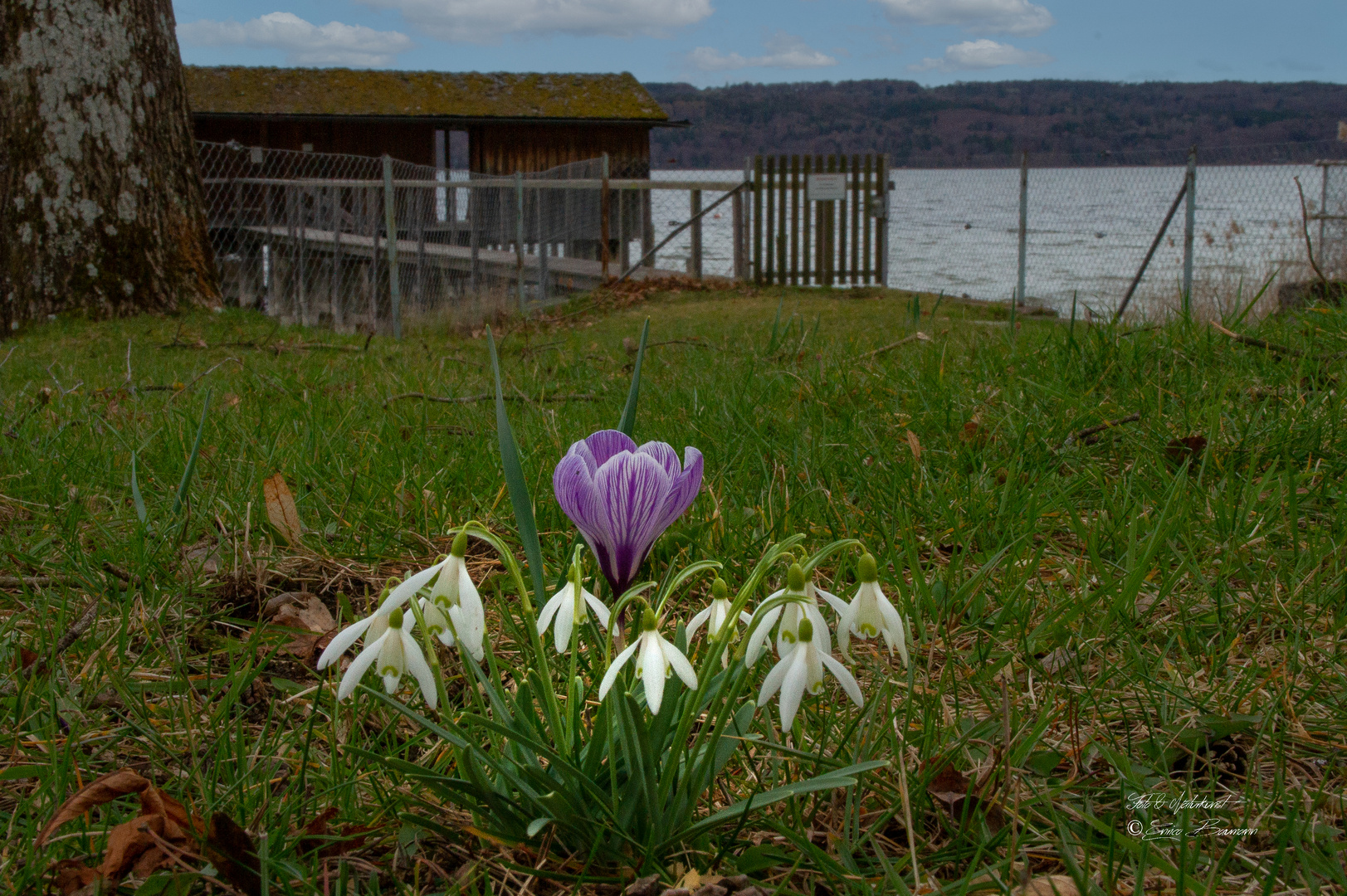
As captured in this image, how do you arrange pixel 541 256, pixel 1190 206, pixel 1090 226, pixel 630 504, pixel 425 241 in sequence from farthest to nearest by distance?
pixel 1090 226 → pixel 425 241 → pixel 541 256 → pixel 1190 206 → pixel 630 504

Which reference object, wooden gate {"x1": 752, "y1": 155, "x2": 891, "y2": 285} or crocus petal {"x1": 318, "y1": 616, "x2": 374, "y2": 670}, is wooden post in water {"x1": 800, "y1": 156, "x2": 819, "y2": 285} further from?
crocus petal {"x1": 318, "y1": 616, "x2": 374, "y2": 670}

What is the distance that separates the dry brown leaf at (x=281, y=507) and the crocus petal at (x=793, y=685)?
1.65 metres

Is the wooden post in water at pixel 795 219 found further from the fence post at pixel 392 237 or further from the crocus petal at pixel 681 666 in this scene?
the crocus petal at pixel 681 666

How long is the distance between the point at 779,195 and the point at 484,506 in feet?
48.1

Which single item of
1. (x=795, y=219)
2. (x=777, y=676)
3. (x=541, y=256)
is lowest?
(x=777, y=676)

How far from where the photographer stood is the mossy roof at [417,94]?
80.4 feet

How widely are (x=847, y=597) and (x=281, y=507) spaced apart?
132cm

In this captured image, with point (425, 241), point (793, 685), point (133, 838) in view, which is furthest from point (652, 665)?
point (425, 241)

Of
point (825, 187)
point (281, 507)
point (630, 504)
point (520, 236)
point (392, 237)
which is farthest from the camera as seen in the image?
point (825, 187)

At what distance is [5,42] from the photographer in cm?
871

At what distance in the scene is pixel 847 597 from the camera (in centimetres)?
201

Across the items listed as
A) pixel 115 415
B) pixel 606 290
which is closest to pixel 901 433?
pixel 115 415

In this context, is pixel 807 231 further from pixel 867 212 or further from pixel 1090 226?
pixel 1090 226

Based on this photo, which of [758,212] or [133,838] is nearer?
[133,838]
